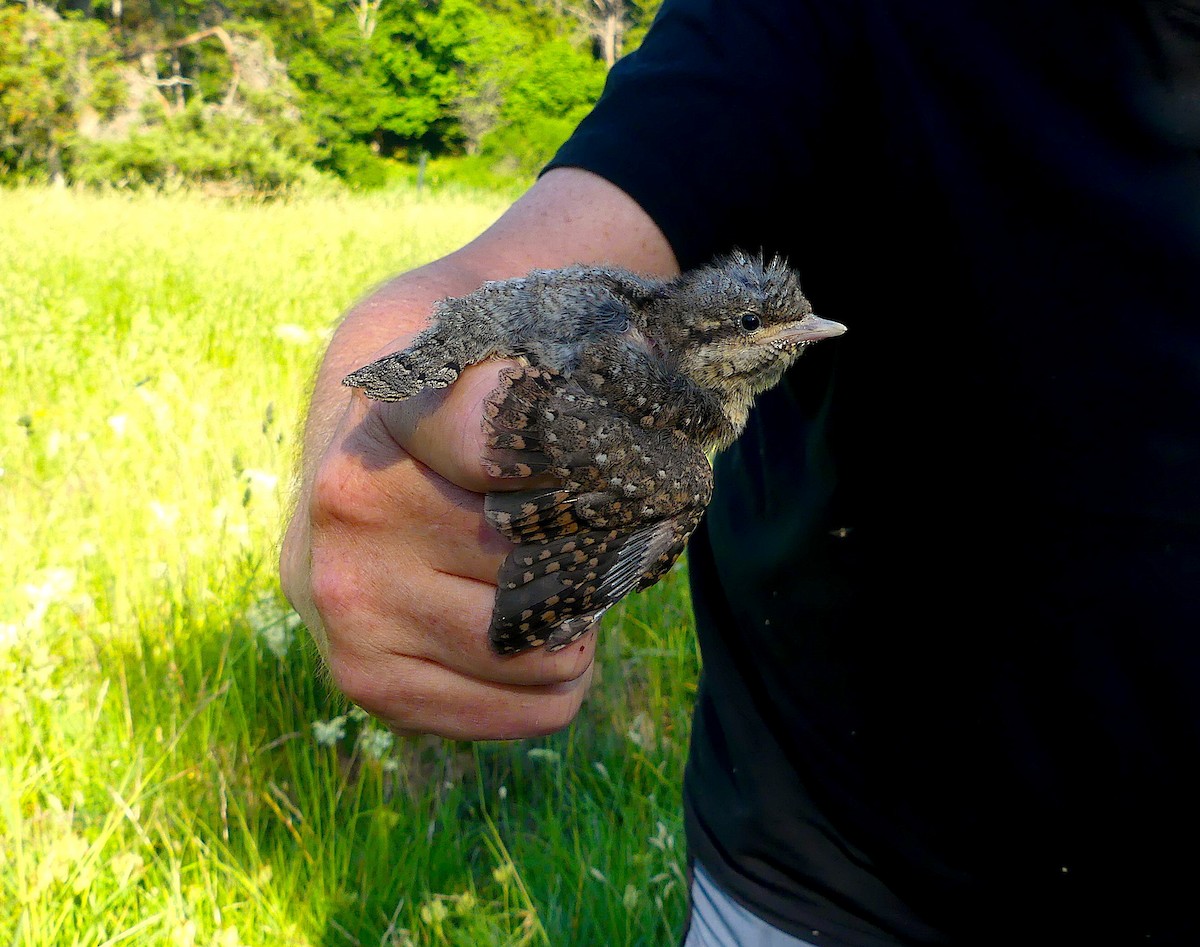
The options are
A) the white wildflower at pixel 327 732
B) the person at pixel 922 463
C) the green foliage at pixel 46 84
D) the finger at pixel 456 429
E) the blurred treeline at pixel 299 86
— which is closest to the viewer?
the finger at pixel 456 429

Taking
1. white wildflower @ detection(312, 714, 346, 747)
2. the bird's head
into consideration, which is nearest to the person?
the bird's head

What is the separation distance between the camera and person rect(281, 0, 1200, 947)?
1.74m

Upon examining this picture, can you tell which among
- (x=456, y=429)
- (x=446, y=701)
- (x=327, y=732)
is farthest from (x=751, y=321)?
(x=327, y=732)

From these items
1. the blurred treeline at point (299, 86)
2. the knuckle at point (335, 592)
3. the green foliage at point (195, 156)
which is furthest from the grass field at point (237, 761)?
the green foliage at point (195, 156)

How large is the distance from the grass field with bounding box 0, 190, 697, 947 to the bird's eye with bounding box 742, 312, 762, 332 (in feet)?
4.30

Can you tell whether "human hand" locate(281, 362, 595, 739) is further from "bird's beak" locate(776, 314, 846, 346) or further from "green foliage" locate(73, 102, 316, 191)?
"green foliage" locate(73, 102, 316, 191)

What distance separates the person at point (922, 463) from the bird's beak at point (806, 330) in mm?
249

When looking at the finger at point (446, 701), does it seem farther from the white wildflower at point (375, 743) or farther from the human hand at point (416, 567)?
the white wildflower at point (375, 743)

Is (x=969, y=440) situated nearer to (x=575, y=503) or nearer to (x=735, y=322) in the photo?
(x=735, y=322)

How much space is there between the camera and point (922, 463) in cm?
201

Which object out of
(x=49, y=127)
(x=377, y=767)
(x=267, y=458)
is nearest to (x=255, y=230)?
(x=267, y=458)

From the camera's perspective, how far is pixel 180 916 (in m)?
2.58

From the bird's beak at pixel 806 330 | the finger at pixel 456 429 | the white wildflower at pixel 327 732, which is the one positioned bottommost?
the white wildflower at pixel 327 732

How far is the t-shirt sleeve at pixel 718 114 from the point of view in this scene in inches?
75.4
